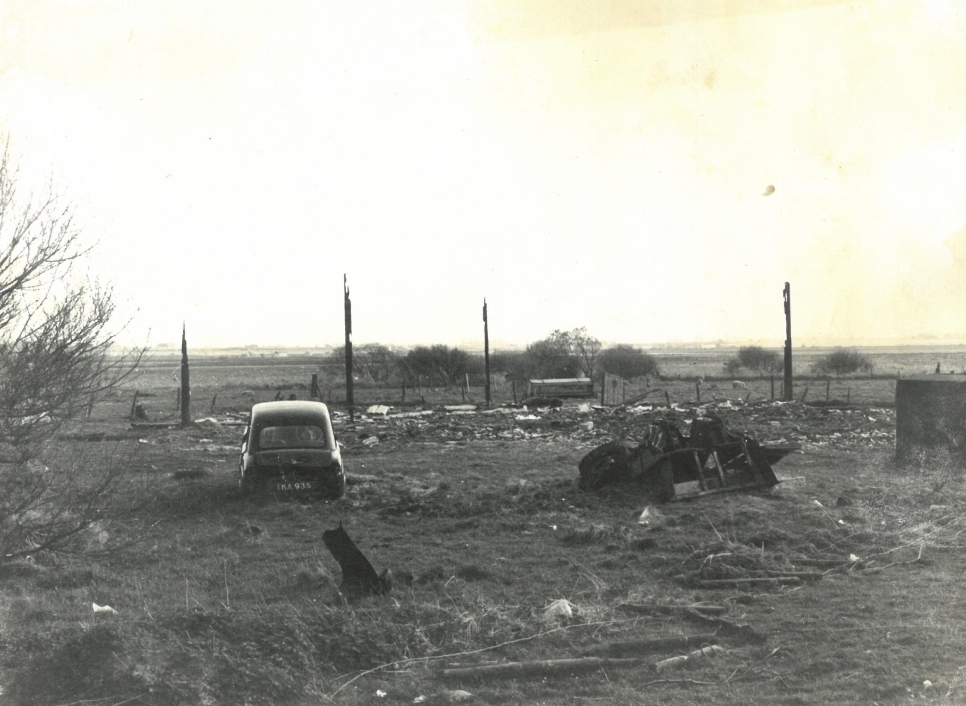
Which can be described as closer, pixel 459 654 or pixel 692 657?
pixel 692 657

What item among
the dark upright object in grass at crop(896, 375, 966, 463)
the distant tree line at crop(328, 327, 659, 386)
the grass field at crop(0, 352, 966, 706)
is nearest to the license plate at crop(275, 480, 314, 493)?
the grass field at crop(0, 352, 966, 706)

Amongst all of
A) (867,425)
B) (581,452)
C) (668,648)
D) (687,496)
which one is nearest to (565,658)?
(668,648)

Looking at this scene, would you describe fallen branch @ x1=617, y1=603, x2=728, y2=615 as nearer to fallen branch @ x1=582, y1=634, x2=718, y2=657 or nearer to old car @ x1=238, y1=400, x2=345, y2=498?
fallen branch @ x1=582, y1=634, x2=718, y2=657

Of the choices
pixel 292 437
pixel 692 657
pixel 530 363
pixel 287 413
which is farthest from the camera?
pixel 530 363

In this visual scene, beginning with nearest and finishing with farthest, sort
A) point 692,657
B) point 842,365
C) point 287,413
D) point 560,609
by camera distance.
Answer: point 692,657
point 560,609
point 287,413
point 842,365

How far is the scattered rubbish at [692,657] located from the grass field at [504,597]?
0.06 m

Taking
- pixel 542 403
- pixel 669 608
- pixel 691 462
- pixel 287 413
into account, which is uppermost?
pixel 287 413

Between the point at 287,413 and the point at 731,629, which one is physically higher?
the point at 287,413

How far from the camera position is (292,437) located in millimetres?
12203

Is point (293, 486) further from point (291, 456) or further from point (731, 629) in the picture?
point (731, 629)

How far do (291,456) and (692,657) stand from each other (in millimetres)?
7503

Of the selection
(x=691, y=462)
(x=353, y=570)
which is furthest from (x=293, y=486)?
(x=691, y=462)

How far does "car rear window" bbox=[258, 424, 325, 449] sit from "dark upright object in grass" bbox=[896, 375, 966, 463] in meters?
10.1

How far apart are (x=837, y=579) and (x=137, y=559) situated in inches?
281
